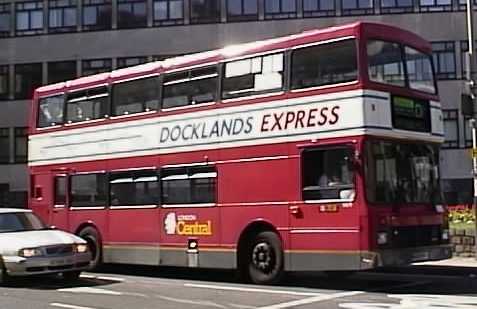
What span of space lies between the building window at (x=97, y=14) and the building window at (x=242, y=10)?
23.6ft

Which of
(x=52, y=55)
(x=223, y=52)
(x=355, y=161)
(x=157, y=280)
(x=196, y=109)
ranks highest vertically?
(x=52, y=55)

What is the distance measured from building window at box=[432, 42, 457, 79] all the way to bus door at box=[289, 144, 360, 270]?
1212 inches

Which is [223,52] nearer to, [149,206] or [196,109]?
[196,109]

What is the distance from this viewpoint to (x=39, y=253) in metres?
14.6

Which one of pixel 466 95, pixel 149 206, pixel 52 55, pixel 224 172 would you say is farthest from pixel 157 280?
pixel 52 55

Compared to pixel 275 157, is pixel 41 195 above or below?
below

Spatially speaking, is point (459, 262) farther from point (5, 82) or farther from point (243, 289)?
point (5, 82)

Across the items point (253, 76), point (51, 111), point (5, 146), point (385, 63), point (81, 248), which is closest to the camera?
point (385, 63)

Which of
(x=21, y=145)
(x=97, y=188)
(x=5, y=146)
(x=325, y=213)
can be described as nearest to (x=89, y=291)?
(x=325, y=213)

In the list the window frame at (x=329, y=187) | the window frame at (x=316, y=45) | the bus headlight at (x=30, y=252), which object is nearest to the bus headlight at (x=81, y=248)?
the bus headlight at (x=30, y=252)

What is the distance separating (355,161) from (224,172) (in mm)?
3077

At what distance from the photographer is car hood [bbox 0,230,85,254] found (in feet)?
48.1

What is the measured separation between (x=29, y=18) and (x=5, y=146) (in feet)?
25.3

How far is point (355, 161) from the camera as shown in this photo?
42.9 feet
